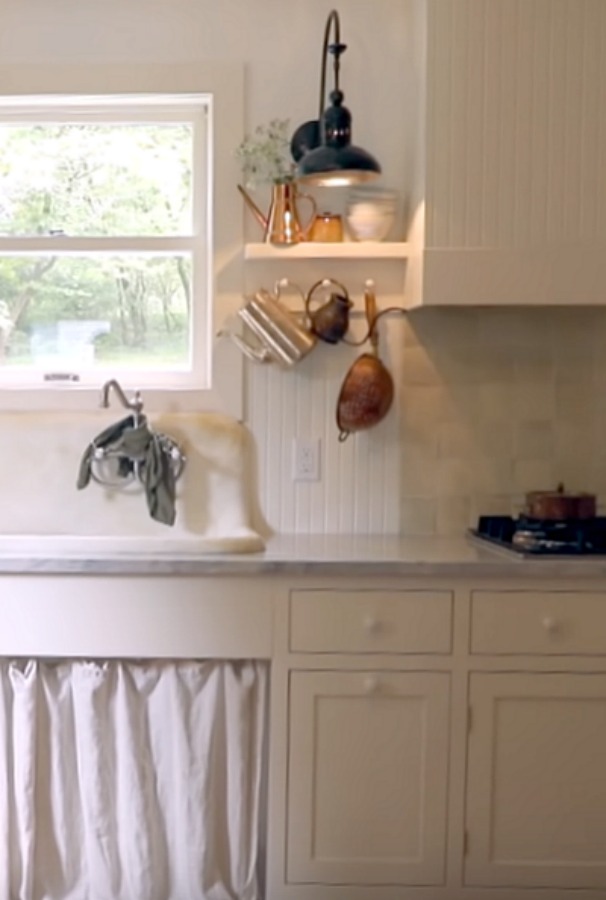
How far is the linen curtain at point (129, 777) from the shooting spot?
2.10 metres

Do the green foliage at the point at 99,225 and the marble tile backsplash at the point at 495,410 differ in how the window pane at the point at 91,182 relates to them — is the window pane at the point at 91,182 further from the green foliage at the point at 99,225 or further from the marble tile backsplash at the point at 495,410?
the marble tile backsplash at the point at 495,410

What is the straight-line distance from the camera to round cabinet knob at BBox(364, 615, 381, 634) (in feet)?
6.74

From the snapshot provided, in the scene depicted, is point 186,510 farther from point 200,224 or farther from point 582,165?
point 582,165

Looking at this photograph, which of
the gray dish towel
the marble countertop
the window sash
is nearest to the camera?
the marble countertop

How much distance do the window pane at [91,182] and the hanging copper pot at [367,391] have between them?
63 centimetres

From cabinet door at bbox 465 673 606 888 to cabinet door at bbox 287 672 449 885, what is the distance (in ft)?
0.29

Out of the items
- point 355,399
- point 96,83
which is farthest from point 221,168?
point 355,399

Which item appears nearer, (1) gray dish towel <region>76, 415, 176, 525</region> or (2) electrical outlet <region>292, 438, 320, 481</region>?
(1) gray dish towel <region>76, 415, 176, 525</region>

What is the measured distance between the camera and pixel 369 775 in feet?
6.86

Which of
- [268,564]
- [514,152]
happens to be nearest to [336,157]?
[514,152]

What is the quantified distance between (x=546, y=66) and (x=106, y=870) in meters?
2.17

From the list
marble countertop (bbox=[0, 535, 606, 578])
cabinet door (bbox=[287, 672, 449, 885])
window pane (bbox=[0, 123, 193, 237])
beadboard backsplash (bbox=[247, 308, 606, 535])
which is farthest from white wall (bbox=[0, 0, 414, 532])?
cabinet door (bbox=[287, 672, 449, 885])

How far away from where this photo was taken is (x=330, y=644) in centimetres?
207

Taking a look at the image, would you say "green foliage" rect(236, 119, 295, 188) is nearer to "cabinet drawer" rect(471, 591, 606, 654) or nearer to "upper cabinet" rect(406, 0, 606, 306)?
"upper cabinet" rect(406, 0, 606, 306)
